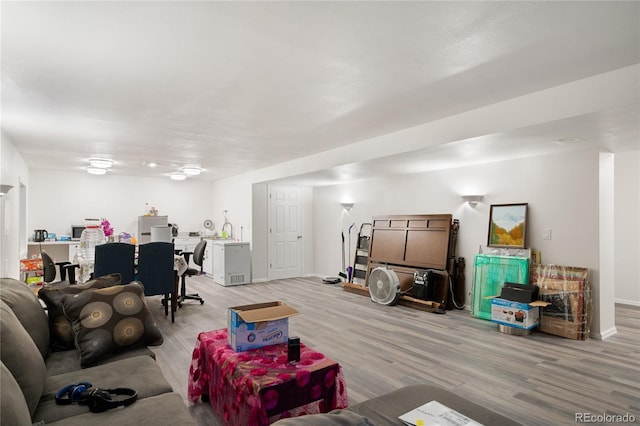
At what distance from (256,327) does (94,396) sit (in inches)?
38.3

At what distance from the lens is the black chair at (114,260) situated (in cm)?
436

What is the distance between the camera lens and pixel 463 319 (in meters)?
4.71

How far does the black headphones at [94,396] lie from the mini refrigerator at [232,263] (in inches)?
213

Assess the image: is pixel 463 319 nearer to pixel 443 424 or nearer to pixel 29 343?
pixel 443 424

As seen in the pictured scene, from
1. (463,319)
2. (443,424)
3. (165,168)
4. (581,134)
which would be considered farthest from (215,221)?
(443,424)

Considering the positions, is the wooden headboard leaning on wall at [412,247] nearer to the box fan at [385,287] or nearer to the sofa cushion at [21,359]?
the box fan at [385,287]

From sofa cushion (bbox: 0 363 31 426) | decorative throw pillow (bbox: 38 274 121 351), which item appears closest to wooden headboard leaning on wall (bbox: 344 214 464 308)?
decorative throw pillow (bbox: 38 274 121 351)

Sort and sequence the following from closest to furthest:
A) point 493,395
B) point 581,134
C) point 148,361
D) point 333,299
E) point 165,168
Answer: point 148,361 < point 493,395 < point 581,134 < point 333,299 < point 165,168

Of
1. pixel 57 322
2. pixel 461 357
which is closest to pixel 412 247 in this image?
pixel 461 357

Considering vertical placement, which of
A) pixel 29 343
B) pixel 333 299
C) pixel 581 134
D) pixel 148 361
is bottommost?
pixel 333 299

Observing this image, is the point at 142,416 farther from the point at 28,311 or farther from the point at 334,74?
the point at 334,74

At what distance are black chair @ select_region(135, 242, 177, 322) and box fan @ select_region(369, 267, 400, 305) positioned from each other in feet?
9.80

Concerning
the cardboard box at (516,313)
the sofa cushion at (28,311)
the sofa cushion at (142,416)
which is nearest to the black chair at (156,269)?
the sofa cushion at (28,311)

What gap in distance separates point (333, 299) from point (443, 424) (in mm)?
4574
